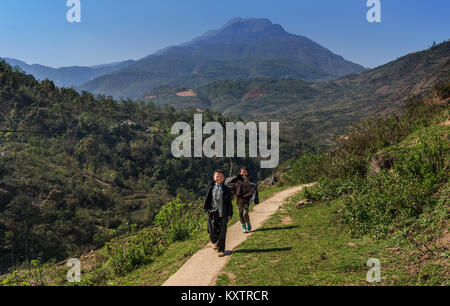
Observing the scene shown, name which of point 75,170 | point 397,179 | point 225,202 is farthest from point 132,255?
point 75,170

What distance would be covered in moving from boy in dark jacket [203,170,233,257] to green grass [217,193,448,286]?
580mm

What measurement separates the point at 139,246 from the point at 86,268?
5.64 metres

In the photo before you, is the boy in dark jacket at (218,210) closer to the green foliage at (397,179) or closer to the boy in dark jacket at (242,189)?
the boy in dark jacket at (242,189)

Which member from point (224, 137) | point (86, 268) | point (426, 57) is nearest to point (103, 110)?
point (224, 137)

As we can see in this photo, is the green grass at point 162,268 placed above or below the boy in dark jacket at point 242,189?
below

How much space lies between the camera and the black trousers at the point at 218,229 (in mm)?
7758

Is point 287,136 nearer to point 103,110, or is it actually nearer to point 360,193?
point 103,110

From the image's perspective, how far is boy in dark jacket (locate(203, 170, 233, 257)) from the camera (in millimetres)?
7793

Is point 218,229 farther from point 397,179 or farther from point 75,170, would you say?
point 75,170

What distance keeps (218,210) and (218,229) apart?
0.55 meters

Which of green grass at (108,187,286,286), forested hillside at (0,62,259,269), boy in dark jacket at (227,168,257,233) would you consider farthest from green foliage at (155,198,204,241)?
forested hillside at (0,62,259,269)

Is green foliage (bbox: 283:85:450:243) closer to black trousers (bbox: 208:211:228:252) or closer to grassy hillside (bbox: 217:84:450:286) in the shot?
grassy hillside (bbox: 217:84:450:286)

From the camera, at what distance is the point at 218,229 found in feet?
26.2

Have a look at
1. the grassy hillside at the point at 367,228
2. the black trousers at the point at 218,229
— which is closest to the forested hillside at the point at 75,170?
the black trousers at the point at 218,229
